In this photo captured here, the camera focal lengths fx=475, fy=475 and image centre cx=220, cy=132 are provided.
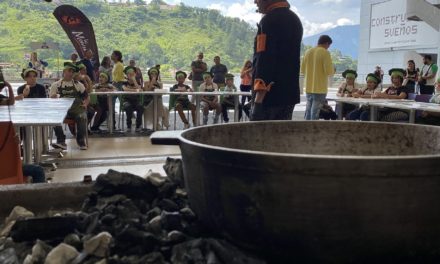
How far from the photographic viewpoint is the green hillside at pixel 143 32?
28.2 m

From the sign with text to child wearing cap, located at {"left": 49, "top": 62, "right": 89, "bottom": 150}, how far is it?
12.7 metres

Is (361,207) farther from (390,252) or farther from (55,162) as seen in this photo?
(55,162)

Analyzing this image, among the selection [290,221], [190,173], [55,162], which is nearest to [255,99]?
[190,173]

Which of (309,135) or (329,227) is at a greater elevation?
(309,135)

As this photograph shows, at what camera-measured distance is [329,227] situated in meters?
1.24

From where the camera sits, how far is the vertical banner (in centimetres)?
1037

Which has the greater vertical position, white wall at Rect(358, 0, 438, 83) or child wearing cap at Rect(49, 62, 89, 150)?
white wall at Rect(358, 0, 438, 83)

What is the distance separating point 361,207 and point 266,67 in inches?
64.9

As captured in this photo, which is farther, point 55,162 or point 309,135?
point 55,162

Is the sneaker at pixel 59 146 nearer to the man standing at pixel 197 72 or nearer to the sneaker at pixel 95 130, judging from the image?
the sneaker at pixel 95 130

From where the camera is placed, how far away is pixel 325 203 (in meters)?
1.22

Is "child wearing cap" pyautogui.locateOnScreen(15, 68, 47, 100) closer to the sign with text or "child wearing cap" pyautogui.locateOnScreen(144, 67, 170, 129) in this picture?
"child wearing cap" pyautogui.locateOnScreen(144, 67, 170, 129)

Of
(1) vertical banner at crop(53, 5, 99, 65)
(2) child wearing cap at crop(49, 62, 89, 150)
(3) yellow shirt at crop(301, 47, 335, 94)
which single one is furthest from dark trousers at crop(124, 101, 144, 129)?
(1) vertical banner at crop(53, 5, 99, 65)

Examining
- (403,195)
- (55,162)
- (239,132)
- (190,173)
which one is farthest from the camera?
(55,162)
